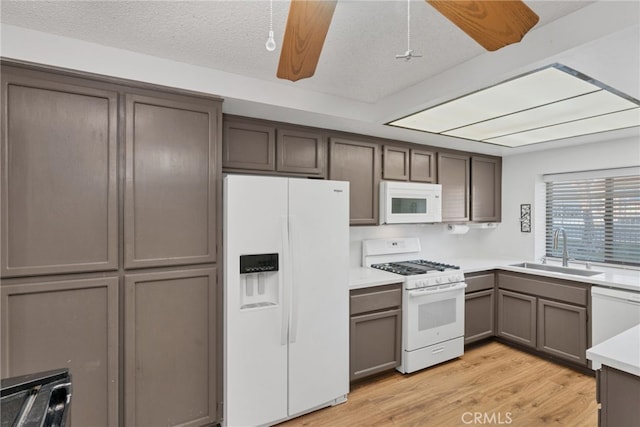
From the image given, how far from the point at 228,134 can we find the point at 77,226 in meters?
1.14

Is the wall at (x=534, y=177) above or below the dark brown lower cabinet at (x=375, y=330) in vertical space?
above

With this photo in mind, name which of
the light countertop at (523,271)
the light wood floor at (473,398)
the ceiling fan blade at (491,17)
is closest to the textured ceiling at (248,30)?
the ceiling fan blade at (491,17)

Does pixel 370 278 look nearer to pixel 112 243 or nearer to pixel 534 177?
pixel 112 243

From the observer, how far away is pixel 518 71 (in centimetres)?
169

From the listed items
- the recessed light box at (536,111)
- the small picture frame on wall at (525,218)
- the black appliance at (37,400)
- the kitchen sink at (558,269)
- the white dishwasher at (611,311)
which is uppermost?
the recessed light box at (536,111)

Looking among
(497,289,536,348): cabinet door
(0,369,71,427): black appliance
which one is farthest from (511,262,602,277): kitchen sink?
(0,369,71,427): black appliance

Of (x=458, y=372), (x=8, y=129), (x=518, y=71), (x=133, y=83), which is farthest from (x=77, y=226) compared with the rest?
(x=458, y=372)

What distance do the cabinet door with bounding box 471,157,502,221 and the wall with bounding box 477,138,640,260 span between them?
0.27ft

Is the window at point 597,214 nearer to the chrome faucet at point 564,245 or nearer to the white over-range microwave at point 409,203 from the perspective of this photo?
the chrome faucet at point 564,245

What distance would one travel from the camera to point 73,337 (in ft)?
5.60

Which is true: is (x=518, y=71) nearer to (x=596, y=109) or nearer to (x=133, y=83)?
(x=596, y=109)

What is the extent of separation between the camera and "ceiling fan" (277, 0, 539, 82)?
0.89m

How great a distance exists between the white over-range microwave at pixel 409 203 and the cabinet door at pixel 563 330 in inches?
51.9

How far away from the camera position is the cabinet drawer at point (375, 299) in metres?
2.58
